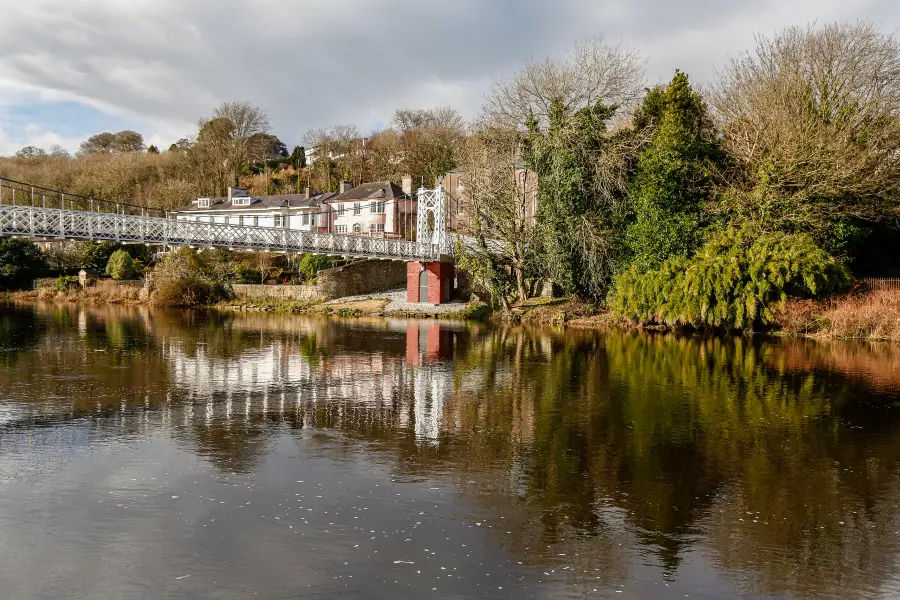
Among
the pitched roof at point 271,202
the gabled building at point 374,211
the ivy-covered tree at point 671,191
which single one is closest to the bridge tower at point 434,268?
the gabled building at point 374,211

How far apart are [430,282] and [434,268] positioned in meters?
1.20

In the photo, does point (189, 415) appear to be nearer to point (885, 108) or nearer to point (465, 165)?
point (465, 165)

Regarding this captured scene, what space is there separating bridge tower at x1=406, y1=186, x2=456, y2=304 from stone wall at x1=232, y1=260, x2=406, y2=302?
143 inches

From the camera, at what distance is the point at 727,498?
29.0 feet

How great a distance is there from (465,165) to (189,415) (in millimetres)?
28120

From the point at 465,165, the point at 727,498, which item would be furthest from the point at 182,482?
the point at 465,165

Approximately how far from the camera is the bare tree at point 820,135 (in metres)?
29.4

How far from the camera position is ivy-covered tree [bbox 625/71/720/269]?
105ft

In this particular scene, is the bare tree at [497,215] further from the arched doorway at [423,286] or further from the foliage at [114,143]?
the foliage at [114,143]

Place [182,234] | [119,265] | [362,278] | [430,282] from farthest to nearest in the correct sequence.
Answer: [119,265], [362,278], [430,282], [182,234]

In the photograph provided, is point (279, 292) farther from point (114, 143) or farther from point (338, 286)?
→ point (114, 143)

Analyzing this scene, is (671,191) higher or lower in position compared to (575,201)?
higher

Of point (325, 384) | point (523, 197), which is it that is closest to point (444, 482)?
point (325, 384)

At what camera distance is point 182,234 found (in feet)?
115
